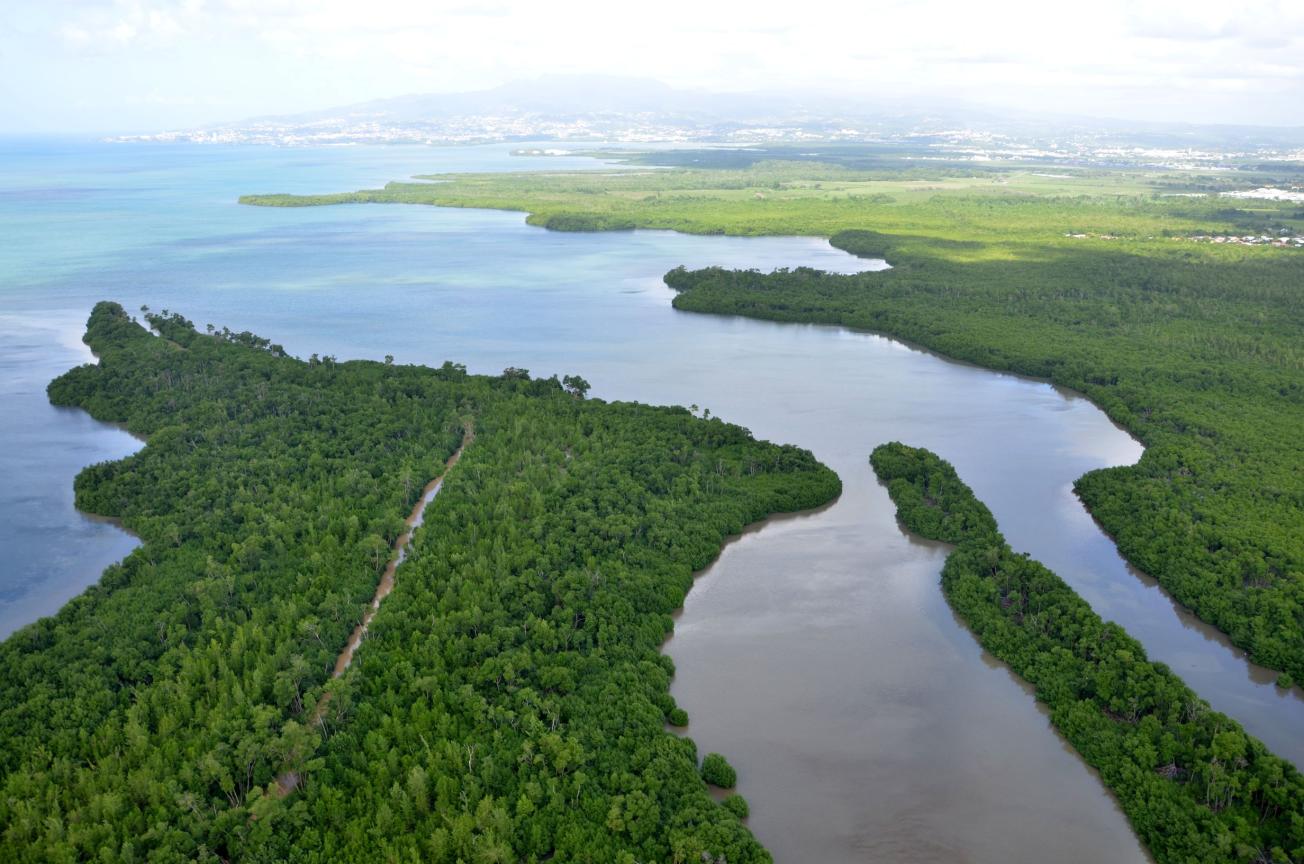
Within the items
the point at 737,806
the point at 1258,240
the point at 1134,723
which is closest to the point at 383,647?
the point at 737,806

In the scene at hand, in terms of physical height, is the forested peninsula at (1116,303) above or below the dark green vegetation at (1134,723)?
above

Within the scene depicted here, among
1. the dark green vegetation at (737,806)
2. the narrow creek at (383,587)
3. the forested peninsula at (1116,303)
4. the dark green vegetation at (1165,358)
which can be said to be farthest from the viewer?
the forested peninsula at (1116,303)

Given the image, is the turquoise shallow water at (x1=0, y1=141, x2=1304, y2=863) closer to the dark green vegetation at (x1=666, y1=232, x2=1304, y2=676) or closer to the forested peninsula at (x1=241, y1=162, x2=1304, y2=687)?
the dark green vegetation at (x1=666, y1=232, x2=1304, y2=676)

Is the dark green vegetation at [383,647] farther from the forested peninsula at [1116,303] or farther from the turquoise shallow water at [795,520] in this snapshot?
the forested peninsula at [1116,303]

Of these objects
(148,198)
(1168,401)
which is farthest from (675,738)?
(148,198)

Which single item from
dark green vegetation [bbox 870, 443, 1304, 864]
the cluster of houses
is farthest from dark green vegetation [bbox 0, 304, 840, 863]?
the cluster of houses

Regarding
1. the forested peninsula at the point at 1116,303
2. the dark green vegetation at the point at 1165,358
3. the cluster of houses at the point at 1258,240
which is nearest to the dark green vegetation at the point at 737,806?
the forested peninsula at the point at 1116,303

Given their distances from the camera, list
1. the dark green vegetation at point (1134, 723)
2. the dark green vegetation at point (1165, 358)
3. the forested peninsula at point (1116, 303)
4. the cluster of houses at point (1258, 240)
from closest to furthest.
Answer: the dark green vegetation at point (1134, 723) → the dark green vegetation at point (1165, 358) → the forested peninsula at point (1116, 303) → the cluster of houses at point (1258, 240)

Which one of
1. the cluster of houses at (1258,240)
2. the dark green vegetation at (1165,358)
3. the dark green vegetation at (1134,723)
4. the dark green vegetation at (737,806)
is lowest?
the dark green vegetation at (737,806)

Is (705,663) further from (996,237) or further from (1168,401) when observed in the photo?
(996,237)
